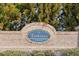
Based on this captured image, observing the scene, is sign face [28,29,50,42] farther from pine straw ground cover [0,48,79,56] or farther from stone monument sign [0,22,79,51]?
pine straw ground cover [0,48,79,56]

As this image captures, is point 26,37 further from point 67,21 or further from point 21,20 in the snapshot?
point 67,21

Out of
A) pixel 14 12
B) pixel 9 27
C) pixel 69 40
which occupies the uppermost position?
pixel 14 12

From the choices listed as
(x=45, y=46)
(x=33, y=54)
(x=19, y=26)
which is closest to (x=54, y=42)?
(x=45, y=46)

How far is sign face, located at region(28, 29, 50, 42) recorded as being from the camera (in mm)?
6031

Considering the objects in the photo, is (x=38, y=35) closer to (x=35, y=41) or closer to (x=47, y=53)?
(x=35, y=41)

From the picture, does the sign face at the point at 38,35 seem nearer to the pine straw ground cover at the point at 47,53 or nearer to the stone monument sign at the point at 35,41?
the stone monument sign at the point at 35,41

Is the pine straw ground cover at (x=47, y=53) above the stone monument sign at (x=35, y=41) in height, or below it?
below

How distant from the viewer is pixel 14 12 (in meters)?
6.19

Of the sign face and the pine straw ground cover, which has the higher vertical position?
the sign face

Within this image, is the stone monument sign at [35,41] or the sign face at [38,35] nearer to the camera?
the sign face at [38,35]

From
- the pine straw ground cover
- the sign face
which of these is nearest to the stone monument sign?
the sign face

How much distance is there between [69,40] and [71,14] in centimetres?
85

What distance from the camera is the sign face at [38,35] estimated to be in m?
6.03

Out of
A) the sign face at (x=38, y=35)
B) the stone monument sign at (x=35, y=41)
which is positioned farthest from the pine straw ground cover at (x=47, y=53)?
the sign face at (x=38, y=35)
